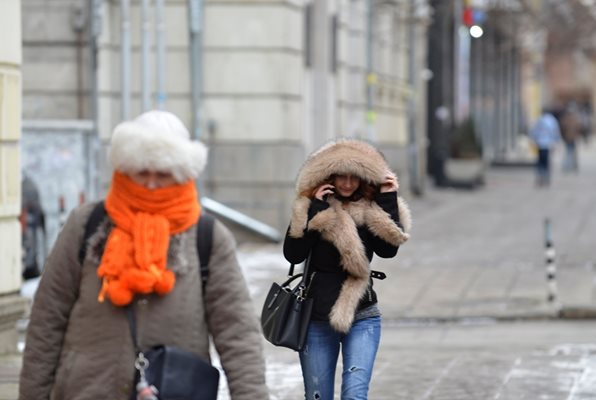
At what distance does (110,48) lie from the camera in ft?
73.9

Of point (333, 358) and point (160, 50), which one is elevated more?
point (160, 50)

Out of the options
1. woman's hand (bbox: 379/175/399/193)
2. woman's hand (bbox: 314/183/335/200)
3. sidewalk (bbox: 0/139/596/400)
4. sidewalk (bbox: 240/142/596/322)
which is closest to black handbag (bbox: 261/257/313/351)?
woman's hand (bbox: 314/183/335/200)

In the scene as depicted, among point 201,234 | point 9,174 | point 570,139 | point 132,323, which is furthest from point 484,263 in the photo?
point 570,139

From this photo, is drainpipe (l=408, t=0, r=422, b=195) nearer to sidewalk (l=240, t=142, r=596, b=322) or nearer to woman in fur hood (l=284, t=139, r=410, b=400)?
sidewalk (l=240, t=142, r=596, b=322)

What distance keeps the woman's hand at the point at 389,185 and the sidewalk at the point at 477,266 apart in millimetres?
3589

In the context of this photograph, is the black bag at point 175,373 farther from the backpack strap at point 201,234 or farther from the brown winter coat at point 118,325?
the backpack strap at point 201,234

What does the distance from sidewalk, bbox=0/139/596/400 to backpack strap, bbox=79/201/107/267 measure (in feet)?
15.7

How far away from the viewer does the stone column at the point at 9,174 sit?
464 inches

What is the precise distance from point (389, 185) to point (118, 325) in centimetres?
238

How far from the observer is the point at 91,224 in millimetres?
5477

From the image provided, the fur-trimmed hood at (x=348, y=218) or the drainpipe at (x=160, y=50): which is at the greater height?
the drainpipe at (x=160, y=50)

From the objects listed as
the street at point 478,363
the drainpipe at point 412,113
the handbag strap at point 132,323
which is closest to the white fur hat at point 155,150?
the handbag strap at point 132,323

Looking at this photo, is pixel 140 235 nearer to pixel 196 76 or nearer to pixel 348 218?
pixel 348 218

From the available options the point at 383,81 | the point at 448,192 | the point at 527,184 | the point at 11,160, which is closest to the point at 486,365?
the point at 11,160
